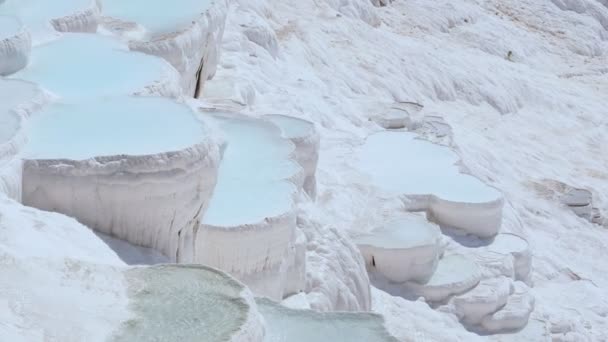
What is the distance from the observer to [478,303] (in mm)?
7402

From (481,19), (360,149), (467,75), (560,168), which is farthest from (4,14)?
(481,19)

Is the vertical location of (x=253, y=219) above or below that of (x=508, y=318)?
above

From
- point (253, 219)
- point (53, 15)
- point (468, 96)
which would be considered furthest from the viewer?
point (468, 96)

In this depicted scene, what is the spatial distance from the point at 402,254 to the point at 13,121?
3502 mm

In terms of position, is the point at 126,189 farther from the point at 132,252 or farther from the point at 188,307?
the point at 188,307

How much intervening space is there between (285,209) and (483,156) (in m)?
6.36

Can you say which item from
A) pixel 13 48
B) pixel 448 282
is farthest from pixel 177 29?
pixel 448 282

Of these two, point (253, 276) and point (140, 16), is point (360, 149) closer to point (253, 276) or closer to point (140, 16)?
point (140, 16)

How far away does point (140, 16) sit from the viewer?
732 centimetres

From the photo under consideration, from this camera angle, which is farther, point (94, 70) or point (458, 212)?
point (458, 212)

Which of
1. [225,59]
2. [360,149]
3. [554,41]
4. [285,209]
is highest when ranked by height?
[285,209]

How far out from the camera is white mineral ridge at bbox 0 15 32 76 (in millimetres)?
5438

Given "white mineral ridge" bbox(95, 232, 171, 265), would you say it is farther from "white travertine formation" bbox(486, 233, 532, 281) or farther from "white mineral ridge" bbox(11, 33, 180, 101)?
"white travertine formation" bbox(486, 233, 532, 281)

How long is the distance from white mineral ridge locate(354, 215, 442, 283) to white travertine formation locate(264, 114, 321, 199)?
571mm
